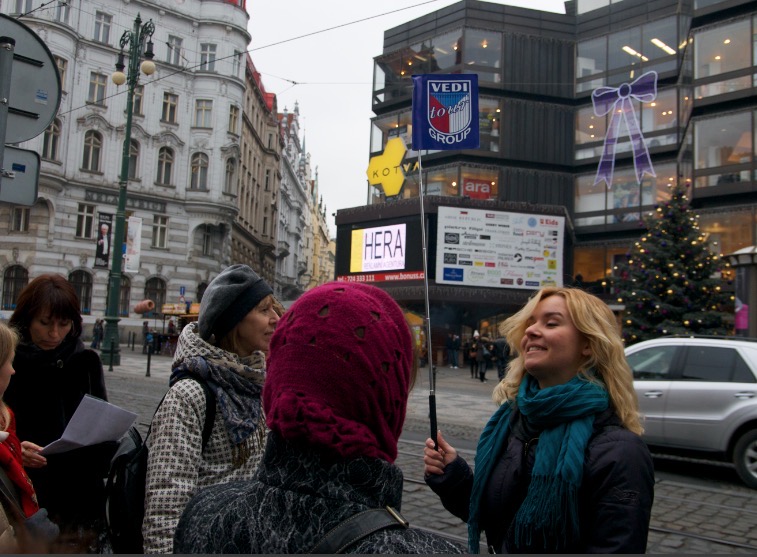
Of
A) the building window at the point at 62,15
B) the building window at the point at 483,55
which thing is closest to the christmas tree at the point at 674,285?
the building window at the point at 483,55

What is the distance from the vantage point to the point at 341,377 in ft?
4.37

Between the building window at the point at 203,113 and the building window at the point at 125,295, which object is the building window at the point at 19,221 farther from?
the building window at the point at 203,113

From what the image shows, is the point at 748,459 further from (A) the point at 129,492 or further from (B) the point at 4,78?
(B) the point at 4,78

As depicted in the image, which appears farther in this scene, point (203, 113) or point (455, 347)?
point (203, 113)

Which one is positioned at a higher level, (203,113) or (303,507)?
(203,113)

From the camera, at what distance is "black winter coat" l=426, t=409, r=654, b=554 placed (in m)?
2.02

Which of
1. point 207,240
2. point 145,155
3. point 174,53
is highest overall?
point 174,53

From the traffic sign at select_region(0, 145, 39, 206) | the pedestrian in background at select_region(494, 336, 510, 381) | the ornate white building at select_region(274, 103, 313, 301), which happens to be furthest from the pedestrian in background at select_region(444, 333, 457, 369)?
the ornate white building at select_region(274, 103, 313, 301)

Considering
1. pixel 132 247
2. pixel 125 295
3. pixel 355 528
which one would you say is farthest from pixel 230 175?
pixel 355 528

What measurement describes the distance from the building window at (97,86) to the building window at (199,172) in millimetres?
6653

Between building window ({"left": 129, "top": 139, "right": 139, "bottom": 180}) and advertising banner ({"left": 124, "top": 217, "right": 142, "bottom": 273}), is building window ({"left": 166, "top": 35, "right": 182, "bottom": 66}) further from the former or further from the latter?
advertising banner ({"left": 124, "top": 217, "right": 142, "bottom": 273})

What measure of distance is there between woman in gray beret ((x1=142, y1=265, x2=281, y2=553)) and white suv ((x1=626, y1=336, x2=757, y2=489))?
21.8 ft

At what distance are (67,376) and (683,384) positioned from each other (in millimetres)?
7589

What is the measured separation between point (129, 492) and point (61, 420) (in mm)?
1220
